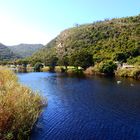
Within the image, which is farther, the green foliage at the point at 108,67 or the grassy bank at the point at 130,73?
the green foliage at the point at 108,67

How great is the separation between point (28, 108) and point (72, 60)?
111m

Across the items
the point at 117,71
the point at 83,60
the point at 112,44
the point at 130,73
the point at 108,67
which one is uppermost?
the point at 112,44

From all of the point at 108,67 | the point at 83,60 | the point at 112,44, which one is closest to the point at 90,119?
the point at 108,67

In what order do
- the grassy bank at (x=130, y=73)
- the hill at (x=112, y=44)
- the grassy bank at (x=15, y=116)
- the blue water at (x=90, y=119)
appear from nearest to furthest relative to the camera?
1. the grassy bank at (x=15, y=116)
2. the blue water at (x=90, y=119)
3. the grassy bank at (x=130, y=73)
4. the hill at (x=112, y=44)

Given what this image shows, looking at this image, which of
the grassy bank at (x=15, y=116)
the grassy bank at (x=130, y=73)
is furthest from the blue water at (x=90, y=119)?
the grassy bank at (x=130, y=73)

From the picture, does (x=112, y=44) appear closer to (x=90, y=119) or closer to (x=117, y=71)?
(x=117, y=71)

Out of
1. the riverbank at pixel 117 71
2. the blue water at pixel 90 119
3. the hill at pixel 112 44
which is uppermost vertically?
the hill at pixel 112 44

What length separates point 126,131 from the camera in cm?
3259

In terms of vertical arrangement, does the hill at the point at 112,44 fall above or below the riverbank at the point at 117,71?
above

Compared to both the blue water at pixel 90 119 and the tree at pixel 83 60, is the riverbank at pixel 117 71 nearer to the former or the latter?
the tree at pixel 83 60

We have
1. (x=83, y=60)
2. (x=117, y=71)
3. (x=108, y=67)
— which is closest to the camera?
(x=117, y=71)

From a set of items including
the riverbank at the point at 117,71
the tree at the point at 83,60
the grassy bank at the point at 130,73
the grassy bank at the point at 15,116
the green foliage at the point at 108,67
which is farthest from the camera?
the tree at the point at 83,60

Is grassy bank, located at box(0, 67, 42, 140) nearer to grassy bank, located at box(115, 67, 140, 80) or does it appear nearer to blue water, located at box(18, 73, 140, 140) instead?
blue water, located at box(18, 73, 140, 140)

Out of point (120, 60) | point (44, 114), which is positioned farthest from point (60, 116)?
point (120, 60)
